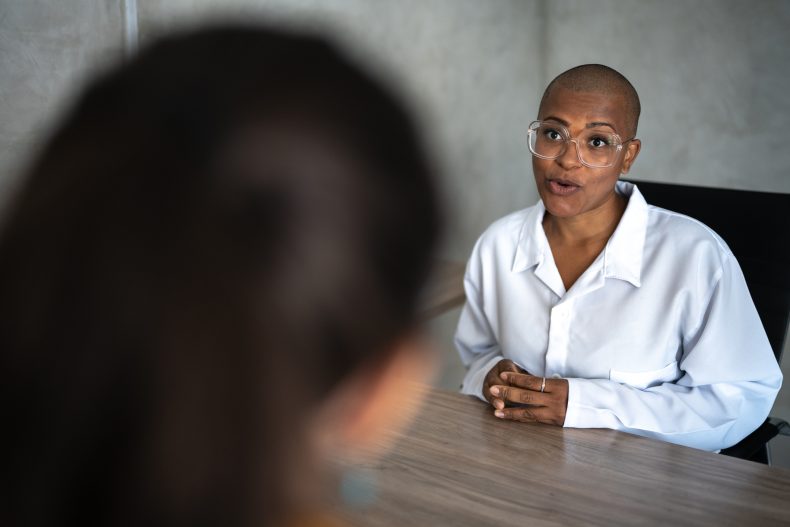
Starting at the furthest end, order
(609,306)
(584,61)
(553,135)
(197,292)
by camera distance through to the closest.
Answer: (584,61), (553,135), (609,306), (197,292)

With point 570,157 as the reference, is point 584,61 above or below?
above

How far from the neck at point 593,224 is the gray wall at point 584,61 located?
157 centimetres

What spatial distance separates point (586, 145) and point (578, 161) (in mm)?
50

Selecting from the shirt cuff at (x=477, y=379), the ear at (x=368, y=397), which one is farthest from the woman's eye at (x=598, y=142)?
the ear at (x=368, y=397)

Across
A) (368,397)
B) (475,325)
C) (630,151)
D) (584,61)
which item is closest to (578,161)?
(630,151)

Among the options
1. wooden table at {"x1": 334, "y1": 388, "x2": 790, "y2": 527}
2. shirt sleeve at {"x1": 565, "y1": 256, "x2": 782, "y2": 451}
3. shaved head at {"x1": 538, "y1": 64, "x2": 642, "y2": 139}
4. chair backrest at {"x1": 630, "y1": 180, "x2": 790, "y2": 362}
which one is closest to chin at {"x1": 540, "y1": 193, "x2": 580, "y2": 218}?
shaved head at {"x1": 538, "y1": 64, "x2": 642, "y2": 139}

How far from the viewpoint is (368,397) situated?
16.6 inches

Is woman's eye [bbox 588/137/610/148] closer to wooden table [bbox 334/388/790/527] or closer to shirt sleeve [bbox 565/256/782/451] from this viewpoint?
shirt sleeve [bbox 565/256/782/451]

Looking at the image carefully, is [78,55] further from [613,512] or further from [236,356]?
[236,356]

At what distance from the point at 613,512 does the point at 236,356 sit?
100 cm

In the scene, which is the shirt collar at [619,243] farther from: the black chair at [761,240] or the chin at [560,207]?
the black chair at [761,240]

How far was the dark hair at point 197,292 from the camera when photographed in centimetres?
37

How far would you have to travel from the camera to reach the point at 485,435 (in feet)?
4.92

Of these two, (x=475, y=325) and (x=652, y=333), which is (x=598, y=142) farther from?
(x=475, y=325)
